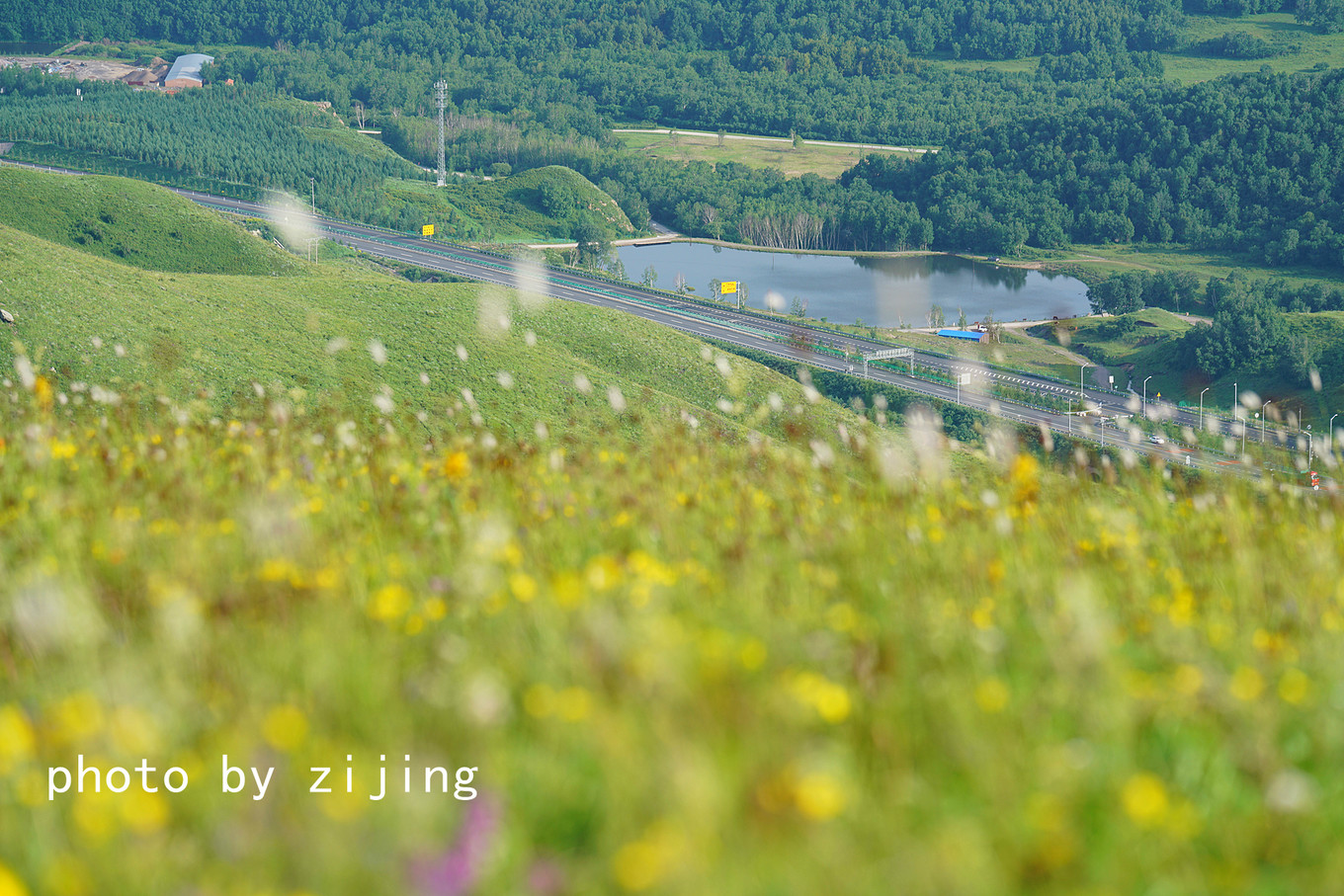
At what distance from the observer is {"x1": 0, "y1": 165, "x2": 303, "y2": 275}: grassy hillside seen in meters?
75.8

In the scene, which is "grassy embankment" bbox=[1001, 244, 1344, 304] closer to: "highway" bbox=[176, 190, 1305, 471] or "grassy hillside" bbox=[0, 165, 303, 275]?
"highway" bbox=[176, 190, 1305, 471]

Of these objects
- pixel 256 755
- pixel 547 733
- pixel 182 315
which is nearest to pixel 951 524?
pixel 547 733

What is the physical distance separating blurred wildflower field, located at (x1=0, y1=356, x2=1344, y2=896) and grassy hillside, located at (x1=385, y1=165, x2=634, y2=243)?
502ft

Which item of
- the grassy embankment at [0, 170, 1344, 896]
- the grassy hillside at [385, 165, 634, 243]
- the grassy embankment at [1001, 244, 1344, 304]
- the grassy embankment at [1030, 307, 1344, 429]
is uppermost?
the grassy embankment at [0, 170, 1344, 896]

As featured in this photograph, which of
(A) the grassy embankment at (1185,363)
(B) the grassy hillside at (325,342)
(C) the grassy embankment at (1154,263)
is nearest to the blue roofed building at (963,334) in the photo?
(A) the grassy embankment at (1185,363)

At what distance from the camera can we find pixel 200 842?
312 centimetres

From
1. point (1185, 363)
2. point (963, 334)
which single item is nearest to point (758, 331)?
point (963, 334)

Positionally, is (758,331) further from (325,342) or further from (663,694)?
(663,694)

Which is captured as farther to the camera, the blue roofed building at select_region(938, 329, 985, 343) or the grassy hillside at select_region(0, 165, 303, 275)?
the blue roofed building at select_region(938, 329, 985, 343)

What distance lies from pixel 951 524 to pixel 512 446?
12.0ft

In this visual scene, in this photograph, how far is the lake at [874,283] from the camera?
12681cm

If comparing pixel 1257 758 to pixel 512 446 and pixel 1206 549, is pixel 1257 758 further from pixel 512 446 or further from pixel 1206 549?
pixel 512 446

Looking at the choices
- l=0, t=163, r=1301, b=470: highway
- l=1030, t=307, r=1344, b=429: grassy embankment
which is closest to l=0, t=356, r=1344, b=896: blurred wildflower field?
l=0, t=163, r=1301, b=470: highway

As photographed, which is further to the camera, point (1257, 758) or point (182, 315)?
point (182, 315)
